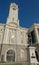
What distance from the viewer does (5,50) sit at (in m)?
29.5

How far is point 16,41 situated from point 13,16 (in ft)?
31.4

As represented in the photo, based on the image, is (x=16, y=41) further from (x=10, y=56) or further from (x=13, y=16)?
(x=13, y=16)

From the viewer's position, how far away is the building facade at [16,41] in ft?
95.0

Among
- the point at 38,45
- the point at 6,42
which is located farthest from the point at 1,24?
the point at 38,45

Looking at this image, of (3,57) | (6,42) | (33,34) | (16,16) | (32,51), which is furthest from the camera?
(16,16)

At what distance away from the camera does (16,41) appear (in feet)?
103

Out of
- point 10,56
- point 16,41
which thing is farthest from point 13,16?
point 10,56

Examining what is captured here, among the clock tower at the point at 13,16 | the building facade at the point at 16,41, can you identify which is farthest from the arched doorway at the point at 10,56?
the clock tower at the point at 13,16

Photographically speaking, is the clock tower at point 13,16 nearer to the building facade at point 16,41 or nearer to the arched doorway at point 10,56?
the building facade at point 16,41

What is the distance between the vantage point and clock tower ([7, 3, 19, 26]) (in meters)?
34.9

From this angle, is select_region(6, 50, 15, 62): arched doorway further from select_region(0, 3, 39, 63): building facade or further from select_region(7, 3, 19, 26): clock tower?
select_region(7, 3, 19, 26): clock tower

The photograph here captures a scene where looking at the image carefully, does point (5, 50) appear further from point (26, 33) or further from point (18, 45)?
point (26, 33)

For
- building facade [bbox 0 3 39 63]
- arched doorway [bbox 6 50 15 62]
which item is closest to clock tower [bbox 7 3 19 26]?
building facade [bbox 0 3 39 63]

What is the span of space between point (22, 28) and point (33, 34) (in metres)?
4.10
